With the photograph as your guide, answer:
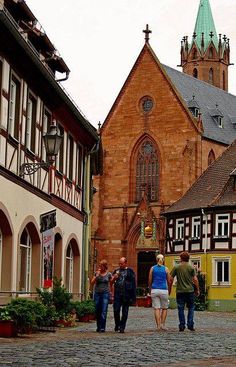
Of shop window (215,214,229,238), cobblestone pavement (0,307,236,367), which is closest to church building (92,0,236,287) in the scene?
shop window (215,214,229,238)

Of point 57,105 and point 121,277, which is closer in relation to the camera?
point 121,277

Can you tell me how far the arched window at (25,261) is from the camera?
69.7 feet

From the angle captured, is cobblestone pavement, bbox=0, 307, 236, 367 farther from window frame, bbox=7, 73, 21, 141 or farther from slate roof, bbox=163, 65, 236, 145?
slate roof, bbox=163, 65, 236, 145

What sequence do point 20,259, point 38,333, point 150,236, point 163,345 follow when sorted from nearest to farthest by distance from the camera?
point 163,345 → point 38,333 → point 20,259 → point 150,236

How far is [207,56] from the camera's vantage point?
96.4m

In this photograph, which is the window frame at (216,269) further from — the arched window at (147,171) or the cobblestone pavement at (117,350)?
the cobblestone pavement at (117,350)

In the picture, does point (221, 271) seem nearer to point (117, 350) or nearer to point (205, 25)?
point (117, 350)

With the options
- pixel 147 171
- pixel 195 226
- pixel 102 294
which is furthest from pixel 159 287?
pixel 147 171

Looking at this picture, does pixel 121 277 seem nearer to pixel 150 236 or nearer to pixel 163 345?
pixel 163 345

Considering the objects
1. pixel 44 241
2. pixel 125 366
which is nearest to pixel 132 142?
pixel 44 241

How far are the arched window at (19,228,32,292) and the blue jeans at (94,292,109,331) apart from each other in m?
2.34

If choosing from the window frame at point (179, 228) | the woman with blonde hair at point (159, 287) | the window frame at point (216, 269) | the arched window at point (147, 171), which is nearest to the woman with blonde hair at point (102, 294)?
the woman with blonde hair at point (159, 287)

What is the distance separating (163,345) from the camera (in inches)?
585

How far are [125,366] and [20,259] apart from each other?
10.3 m
